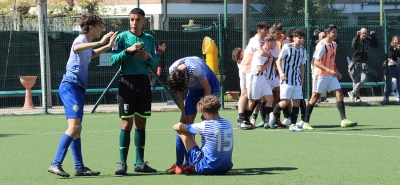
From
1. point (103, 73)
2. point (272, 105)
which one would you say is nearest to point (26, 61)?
point (103, 73)

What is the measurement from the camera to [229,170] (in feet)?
30.1

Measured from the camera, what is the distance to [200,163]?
8836mm

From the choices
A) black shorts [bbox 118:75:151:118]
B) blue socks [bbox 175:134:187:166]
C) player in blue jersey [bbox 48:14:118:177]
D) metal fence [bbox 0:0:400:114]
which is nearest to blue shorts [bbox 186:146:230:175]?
blue socks [bbox 175:134:187:166]

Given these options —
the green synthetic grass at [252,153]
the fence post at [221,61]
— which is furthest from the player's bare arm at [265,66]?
the fence post at [221,61]

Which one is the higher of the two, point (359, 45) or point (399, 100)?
point (359, 45)

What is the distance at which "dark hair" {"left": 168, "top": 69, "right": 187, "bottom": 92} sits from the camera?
28.7ft

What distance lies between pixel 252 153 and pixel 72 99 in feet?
10.2

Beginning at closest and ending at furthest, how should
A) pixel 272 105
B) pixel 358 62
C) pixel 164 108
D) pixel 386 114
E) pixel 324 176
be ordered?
1. pixel 324 176
2. pixel 272 105
3. pixel 386 114
4. pixel 164 108
5. pixel 358 62

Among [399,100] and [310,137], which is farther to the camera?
[399,100]

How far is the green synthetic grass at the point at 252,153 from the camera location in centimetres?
860

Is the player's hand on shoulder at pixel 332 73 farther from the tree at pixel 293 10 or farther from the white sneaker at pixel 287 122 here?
the tree at pixel 293 10

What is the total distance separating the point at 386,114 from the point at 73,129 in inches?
434

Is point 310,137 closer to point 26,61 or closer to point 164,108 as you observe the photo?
point 164,108

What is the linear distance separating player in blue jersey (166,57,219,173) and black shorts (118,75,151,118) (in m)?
0.39
